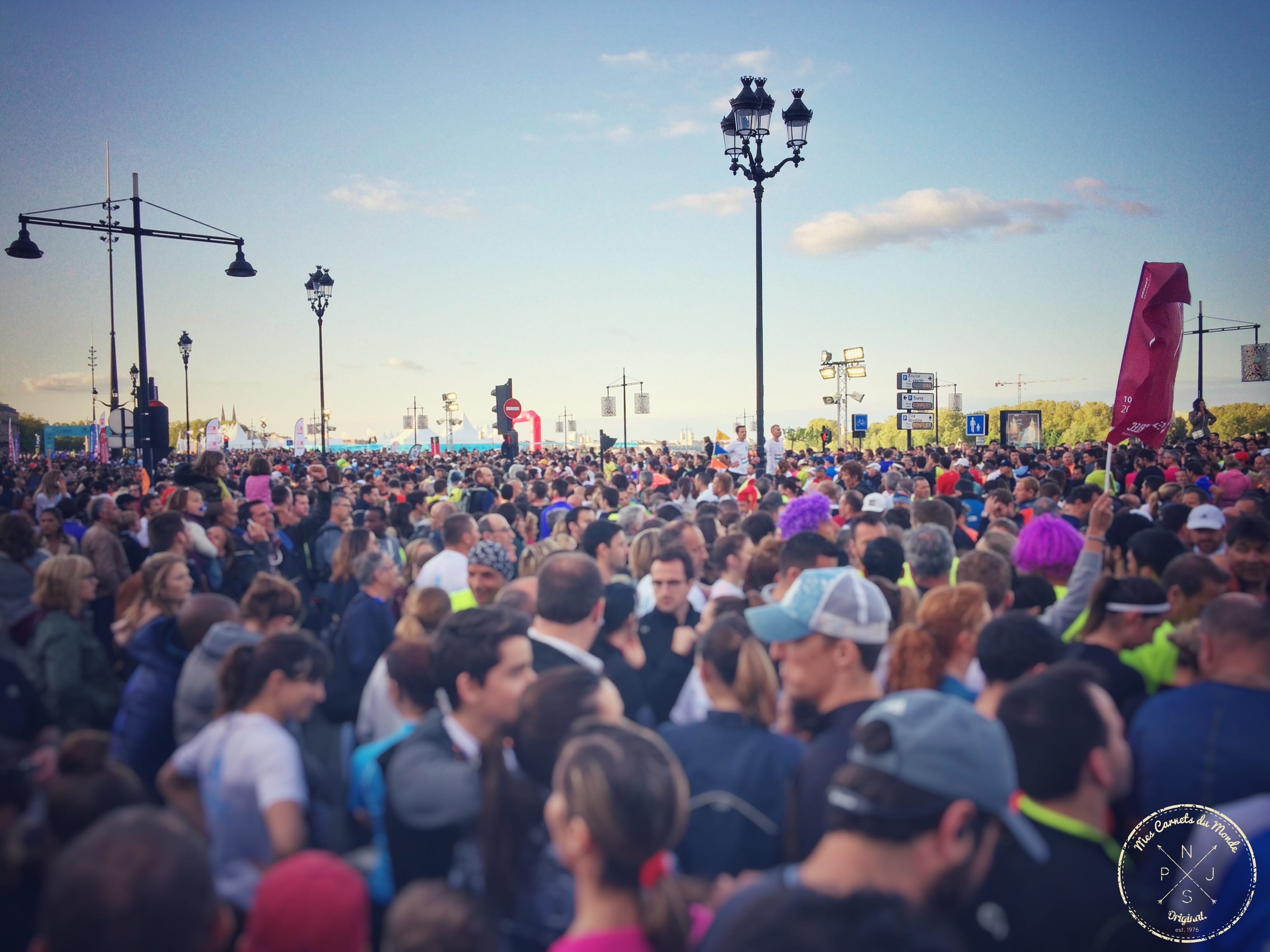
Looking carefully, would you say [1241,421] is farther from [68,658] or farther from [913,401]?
[68,658]

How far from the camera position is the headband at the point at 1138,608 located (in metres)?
4.00

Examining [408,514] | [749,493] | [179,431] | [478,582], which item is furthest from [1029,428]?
[179,431]

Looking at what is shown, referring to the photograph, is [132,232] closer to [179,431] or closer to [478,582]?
[478,582]

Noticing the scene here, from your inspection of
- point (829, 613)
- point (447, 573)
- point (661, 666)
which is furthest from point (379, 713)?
point (447, 573)

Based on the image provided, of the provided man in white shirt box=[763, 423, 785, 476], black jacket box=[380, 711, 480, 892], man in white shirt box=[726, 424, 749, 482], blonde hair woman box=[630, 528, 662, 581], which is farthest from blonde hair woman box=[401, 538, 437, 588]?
man in white shirt box=[726, 424, 749, 482]

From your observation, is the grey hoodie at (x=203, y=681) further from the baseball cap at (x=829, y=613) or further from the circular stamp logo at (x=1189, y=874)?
the circular stamp logo at (x=1189, y=874)

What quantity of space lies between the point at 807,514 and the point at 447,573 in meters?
3.34

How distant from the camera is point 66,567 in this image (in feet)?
16.5

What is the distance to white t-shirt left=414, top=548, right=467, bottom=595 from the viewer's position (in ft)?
21.5

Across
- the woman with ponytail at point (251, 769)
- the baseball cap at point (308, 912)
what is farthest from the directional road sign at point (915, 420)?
the baseball cap at point (308, 912)

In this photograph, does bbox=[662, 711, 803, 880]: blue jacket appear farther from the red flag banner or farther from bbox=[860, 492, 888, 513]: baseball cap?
the red flag banner

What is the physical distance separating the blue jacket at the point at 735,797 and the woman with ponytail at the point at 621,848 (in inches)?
24.7

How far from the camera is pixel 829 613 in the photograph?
3.19 m

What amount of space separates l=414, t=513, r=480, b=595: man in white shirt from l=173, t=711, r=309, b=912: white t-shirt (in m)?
3.45
